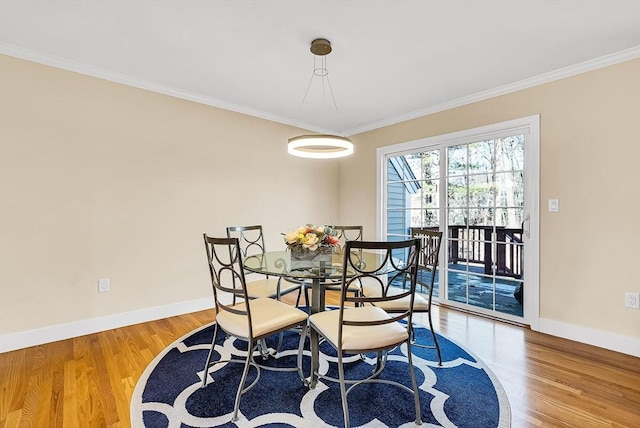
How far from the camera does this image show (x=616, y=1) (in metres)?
1.90

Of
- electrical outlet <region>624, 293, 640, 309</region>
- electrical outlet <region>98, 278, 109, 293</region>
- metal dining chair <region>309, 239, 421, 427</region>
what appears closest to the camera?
metal dining chair <region>309, 239, 421, 427</region>

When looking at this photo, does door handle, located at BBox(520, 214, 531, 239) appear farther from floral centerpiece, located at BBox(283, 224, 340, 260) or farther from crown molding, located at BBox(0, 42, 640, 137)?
floral centerpiece, located at BBox(283, 224, 340, 260)

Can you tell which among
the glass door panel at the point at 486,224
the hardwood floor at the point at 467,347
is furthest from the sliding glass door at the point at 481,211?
the hardwood floor at the point at 467,347

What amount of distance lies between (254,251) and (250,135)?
58.1 inches

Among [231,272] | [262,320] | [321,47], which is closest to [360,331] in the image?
[262,320]

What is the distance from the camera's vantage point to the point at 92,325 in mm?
2816

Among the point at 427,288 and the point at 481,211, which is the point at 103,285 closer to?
the point at 427,288

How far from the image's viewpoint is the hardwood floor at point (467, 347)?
1.69 m

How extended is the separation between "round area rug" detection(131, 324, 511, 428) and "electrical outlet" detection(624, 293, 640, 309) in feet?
4.45

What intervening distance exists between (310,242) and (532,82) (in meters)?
2.65

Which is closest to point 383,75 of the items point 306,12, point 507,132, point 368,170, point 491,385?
point 306,12

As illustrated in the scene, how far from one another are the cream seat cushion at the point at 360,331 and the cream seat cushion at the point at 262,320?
0.45 ft

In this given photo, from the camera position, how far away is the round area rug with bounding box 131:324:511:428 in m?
1.66

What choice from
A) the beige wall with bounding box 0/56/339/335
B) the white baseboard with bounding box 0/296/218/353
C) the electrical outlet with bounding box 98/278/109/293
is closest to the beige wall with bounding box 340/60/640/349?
the beige wall with bounding box 0/56/339/335
